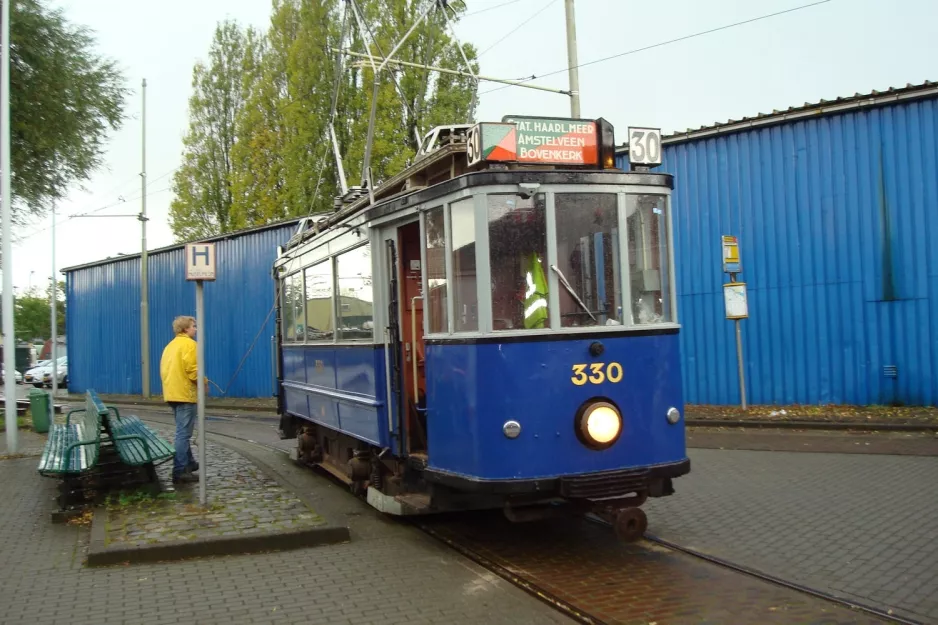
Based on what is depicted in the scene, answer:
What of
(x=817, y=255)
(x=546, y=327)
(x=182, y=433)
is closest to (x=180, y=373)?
(x=182, y=433)

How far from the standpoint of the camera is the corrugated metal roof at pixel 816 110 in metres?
13.6

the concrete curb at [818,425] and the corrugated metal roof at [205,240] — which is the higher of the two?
the corrugated metal roof at [205,240]

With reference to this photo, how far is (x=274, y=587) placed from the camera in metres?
5.89

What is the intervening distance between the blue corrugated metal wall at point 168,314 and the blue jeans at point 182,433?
1293 cm

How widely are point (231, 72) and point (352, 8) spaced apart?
32.6m

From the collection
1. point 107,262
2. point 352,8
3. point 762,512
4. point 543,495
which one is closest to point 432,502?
point 543,495

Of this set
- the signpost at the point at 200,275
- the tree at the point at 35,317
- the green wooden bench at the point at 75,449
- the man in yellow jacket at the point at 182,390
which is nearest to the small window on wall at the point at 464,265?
the signpost at the point at 200,275

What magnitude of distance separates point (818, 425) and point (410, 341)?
8.10 metres

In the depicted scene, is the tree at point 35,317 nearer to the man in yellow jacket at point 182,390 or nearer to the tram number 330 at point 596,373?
the man in yellow jacket at point 182,390

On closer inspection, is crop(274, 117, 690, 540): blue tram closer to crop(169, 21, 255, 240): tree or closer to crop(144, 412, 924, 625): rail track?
crop(144, 412, 924, 625): rail track

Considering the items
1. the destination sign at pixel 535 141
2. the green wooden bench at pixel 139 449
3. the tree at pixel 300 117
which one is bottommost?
the green wooden bench at pixel 139 449

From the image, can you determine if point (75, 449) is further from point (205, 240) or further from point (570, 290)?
point (205, 240)

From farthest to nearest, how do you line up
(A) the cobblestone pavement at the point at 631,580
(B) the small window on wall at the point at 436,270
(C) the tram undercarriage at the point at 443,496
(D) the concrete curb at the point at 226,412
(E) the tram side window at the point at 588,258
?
(D) the concrete curb at the point at 226,412
(B) the small window on wall at the point at 436,270
(E) the tram side window at the point at 588,258
(C) the tram undercarriage at the point at 443,496
(A) the cobblestone pavement at the point at 631,580

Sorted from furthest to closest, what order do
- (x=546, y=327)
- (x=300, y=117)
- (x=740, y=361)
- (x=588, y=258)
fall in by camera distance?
(x=300, y=117) → (x=740, y=361) → (x=588, y=258) → (x=546, y=327)
